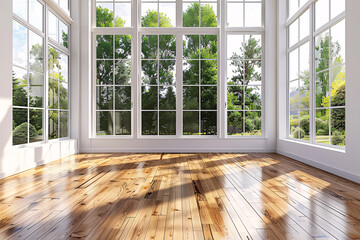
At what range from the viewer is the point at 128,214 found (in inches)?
73.2

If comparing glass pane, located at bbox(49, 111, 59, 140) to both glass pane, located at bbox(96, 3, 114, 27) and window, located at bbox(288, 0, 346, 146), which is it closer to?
glass pane, located at bbox(96, 3, 114, 27)

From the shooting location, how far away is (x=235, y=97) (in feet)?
17.5

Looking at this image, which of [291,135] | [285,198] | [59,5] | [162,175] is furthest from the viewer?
[291,135]

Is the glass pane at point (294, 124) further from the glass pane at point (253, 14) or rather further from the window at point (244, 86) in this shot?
the glass pane at point (253, 14)

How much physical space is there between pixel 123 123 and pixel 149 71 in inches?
48.4

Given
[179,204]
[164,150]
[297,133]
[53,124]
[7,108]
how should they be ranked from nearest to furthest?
[179,204]
[7,108]
[53,124]
[297,133]
[164,150]

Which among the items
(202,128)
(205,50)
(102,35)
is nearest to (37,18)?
(102,35)

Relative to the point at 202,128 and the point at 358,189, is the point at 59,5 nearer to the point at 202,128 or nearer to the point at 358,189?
the point at 202,128

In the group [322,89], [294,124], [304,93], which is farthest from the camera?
[294,124]

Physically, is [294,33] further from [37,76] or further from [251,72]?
[37,76]

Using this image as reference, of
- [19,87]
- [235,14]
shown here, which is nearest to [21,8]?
[19,87]

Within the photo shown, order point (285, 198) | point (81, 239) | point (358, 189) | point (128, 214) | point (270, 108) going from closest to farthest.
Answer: point (81, 239) < point (128, 214) < point (285, 198) < point (358, 189) < point (270, 108)

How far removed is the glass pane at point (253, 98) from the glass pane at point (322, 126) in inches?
62.3

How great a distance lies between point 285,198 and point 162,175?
149 centimetres
